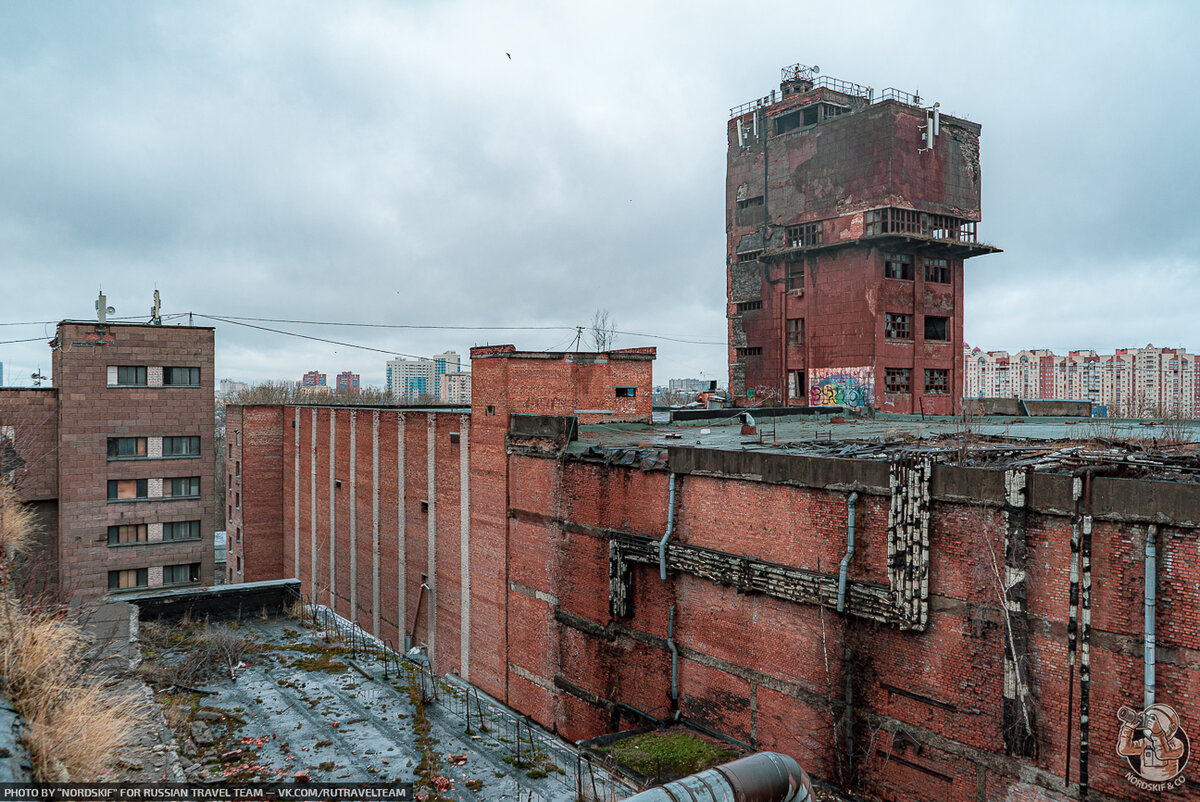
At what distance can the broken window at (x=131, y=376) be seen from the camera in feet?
106

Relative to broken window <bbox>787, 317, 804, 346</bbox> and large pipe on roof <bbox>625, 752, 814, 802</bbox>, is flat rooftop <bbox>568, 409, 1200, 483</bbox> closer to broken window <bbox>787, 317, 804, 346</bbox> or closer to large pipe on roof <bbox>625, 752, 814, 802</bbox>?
large pipe on roof <bbox>625, 752, 814, 802</bbox>

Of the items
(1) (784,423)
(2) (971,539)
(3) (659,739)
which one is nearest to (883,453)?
(2) (971,539)

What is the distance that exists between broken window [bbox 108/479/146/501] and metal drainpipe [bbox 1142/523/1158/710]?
37740 millimetres

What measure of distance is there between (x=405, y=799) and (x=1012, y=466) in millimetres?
11693

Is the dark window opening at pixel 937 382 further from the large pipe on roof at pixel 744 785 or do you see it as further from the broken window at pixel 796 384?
the large pipe on roof at pixel 744 785

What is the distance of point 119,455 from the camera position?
32.4m

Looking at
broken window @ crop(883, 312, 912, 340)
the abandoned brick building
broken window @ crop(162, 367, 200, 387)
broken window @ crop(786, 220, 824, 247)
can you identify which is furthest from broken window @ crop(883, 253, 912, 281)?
broken window @ crop(162, 367, 200, 387)

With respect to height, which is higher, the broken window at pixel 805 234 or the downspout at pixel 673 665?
the broken window at pixel 805 234

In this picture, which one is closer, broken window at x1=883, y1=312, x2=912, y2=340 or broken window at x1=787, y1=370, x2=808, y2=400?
broken window at x1=883, y1=312, x2=912, y2=340

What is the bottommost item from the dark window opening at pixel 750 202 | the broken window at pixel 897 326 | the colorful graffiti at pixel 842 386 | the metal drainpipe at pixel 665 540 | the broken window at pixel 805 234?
the metal drainpipe at pixel 665 540

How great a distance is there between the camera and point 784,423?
27.8 metres

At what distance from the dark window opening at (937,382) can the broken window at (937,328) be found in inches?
87.4

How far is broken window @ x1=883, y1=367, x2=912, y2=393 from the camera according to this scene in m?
41.6

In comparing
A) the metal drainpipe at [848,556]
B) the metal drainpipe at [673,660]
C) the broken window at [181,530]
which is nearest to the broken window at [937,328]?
the metal drainpipe at [673,660]
